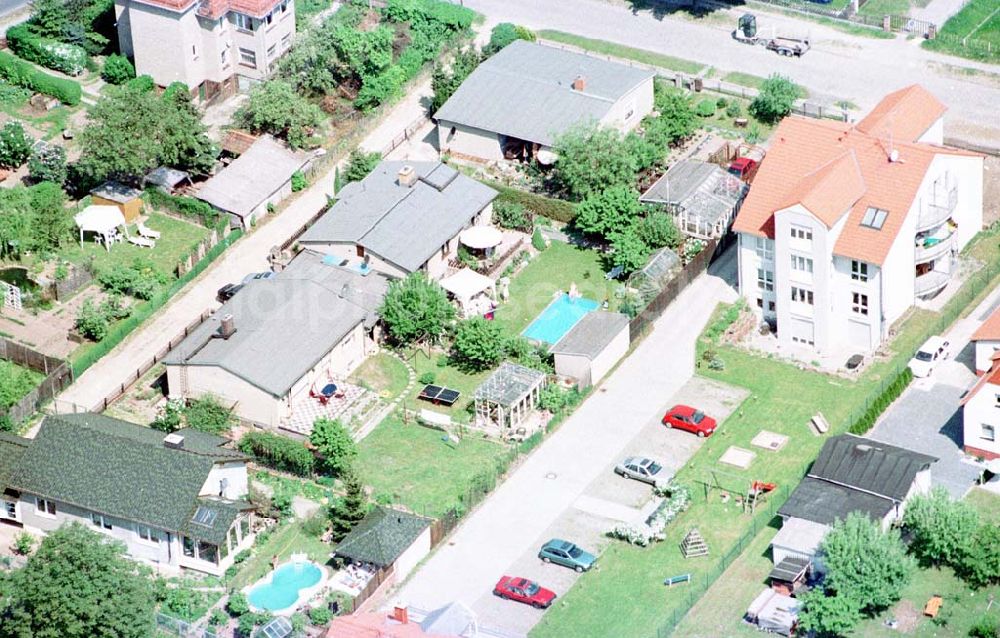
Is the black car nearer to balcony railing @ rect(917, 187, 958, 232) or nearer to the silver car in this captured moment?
the silver car

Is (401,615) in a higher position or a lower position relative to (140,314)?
lower

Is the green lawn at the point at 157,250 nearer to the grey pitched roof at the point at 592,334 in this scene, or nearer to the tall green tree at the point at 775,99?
the grey pitched roof at the point at 592,334

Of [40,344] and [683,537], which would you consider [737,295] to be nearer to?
[683,537]

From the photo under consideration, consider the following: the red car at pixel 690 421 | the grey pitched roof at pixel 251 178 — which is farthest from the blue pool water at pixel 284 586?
the grey pitched roof at pixel 251 178

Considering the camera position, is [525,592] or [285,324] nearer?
[525,592]

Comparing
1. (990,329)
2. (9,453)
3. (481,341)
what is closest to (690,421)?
(481,341)

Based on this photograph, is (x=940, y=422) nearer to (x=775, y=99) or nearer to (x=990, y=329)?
(x=990, y=329)

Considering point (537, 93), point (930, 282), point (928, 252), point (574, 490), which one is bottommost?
point (574, 490)
